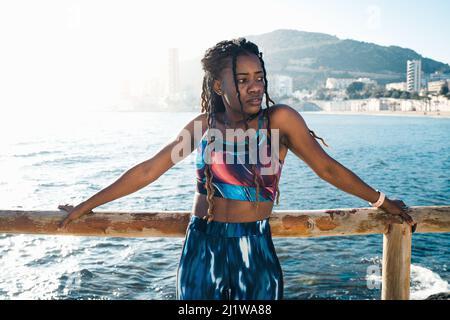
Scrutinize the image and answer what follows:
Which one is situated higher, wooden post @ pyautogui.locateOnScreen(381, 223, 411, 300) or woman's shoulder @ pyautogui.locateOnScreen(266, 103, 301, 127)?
woman's shoulder @ pyautogui.locateOnScreen(266, 103, 301, 127)

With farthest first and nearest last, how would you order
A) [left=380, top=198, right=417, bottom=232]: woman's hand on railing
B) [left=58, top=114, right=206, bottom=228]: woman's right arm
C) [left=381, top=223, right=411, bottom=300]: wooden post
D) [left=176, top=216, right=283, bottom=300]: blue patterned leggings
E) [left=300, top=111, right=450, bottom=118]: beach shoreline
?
[left=300, top=111, right=450, bottom=118]: beach shoreline < [left=381, top=223, right=411, bottom=300]: wooden post < [left=380, top=198, right=417, bottom=232]: woman's hand on railing < [left=58, top=114, right=206, bottom=228]: woman's right arm < [left=176, top=216, right=283, bottom=300]: blue patterned leggings

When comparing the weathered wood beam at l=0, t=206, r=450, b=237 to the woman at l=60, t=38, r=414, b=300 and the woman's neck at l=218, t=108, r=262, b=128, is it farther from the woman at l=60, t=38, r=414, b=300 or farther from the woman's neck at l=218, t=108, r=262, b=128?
the woman's neck at l=218, t=108, r=262, b=128

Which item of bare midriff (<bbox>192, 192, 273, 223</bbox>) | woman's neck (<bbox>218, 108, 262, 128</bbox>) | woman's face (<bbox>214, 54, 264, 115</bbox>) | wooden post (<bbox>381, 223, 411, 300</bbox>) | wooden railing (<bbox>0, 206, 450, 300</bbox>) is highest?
woman's face (<bbox>214, 54, 264, 115</bbox>)

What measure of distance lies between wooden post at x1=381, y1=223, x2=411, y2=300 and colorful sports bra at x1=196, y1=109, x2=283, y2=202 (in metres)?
1.20

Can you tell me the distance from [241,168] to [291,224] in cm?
83

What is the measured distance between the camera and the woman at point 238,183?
2.30 metres

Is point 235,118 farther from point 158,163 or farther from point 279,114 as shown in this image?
point 158,163

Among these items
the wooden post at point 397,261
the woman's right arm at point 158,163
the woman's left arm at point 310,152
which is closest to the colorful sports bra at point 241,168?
the woman's left arm at point 310,152

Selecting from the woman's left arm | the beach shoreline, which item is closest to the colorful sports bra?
the woman's left arm

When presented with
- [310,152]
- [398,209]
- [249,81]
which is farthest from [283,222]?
[249,81]

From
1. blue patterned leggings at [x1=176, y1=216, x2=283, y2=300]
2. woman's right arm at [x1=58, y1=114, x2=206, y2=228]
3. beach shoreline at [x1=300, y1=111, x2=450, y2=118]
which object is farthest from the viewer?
beach shoreline at [x1=300, y1=111, x2=450, y2=118]

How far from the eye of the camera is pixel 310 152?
2.47 meters

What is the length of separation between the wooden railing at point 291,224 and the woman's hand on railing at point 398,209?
41 mm

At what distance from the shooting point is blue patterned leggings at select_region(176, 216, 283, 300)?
7.50ft
